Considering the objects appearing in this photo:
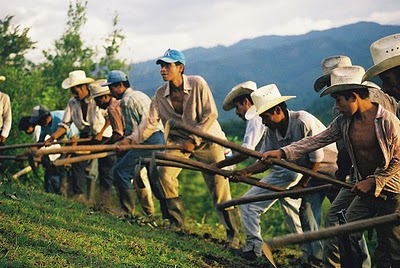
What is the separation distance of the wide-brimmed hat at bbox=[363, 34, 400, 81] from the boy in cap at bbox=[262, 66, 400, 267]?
0.72ft

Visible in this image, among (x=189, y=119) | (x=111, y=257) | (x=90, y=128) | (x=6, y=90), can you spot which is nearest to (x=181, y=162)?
(x=111, y=257)

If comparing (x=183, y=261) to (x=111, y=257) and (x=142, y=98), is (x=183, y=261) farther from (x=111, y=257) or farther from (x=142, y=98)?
(x=142, y=98)

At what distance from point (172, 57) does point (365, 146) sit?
11.3 feet

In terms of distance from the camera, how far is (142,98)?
983cm

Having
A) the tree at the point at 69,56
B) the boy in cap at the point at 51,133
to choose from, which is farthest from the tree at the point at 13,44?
the boy in cap at the point at 51,133

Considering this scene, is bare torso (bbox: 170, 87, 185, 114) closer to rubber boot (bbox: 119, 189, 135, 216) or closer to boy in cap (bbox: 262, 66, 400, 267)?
rubber boot (bbox: 119, 189, 135, 216)

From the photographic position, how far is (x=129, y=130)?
394 inches

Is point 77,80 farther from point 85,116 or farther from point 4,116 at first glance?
point 4,116

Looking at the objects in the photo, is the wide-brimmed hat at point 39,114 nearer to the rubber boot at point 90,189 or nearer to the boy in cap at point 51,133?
the boy in cap at point 51,133

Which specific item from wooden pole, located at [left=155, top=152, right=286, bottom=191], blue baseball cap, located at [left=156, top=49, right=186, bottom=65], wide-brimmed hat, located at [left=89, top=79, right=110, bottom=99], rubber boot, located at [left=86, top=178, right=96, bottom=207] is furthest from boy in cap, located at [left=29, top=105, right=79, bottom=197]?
wooden pole, located at [left=155, top=152, right=286, bottom=191]

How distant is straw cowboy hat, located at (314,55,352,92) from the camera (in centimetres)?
739

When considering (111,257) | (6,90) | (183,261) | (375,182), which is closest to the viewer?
(375,182)

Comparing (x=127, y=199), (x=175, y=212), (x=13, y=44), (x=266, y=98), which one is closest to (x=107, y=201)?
(x=127, y=199)

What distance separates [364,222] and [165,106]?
16.6 ft
